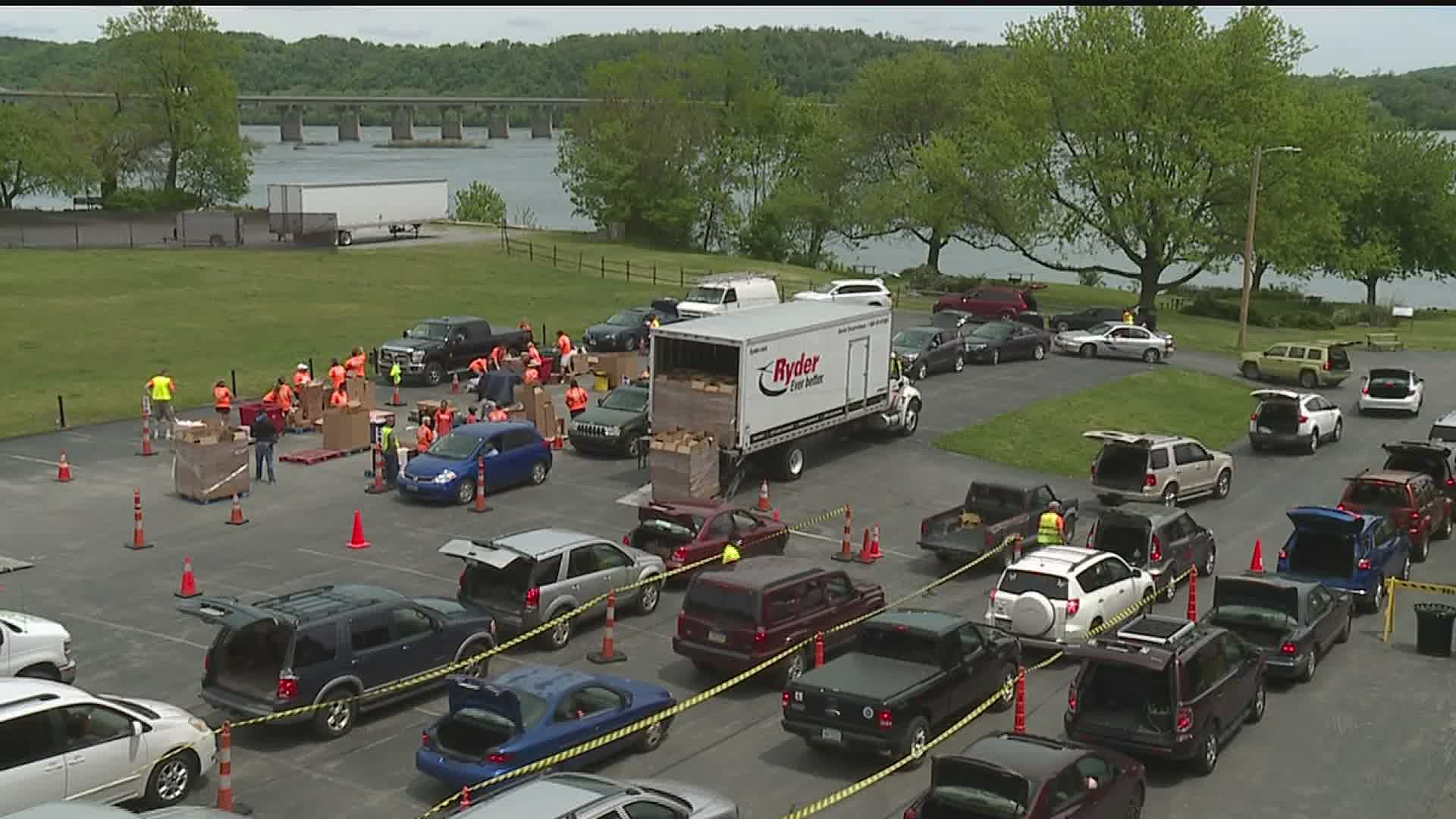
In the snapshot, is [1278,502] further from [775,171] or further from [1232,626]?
[775,171]

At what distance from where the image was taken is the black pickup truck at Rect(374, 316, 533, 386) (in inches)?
1651

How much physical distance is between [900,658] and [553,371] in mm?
26925

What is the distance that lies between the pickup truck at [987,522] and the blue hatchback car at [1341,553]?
4146 mm

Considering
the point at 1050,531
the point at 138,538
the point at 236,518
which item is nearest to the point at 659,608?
the point at 1050,531

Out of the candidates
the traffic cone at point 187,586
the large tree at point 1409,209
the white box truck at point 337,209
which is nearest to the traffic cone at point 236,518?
the traffic cone at point 187,586

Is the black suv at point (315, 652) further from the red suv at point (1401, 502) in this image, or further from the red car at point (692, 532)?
the red suv at point (1401, 502)

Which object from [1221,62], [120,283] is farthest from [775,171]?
[120,283]

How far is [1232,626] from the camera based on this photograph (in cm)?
1988

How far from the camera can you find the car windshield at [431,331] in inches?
1686

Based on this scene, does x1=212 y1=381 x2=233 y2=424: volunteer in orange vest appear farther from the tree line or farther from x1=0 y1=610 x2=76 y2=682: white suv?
the tree line

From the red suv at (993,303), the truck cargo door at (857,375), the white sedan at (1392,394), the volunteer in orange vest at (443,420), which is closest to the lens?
the volunteer in orange vest at (443,420)

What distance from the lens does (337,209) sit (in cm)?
7700

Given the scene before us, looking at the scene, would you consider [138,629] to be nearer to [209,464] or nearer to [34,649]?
A: [34,649]

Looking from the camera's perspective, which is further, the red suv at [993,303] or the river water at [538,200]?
the river water at [538,200]
